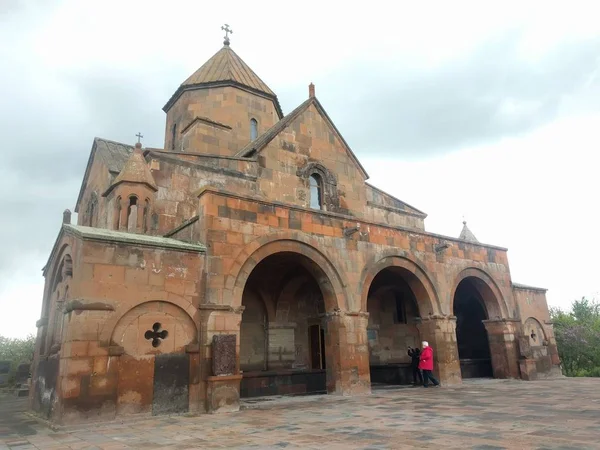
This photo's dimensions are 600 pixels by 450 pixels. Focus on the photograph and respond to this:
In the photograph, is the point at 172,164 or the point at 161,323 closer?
the point at 161,323

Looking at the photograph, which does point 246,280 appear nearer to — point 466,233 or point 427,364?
point 427,364

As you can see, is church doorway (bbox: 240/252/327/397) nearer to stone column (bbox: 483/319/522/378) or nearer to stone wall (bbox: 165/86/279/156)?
stone column (bbox: 483/319/522/378)

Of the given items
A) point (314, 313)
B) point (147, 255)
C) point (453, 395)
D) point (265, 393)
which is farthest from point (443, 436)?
point (314, 313)

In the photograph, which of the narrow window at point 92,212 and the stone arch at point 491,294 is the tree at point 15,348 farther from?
the stone arch at point 491,294

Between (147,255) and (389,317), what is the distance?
430 inches

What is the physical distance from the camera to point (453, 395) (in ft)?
33.9

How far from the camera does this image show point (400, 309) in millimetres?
17375

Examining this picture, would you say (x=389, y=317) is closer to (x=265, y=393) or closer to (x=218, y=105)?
(x=265, y=393)

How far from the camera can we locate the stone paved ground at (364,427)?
534cm

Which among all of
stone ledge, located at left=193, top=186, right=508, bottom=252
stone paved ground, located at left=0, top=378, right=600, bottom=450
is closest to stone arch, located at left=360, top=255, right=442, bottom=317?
stone ledge, located at left=193, top=186, right=508, bottom=252

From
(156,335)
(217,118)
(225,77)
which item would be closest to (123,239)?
(156,335)

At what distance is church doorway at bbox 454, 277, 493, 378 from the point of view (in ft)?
53.6

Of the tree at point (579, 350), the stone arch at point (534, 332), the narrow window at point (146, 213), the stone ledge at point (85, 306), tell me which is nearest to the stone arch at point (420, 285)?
the stone arch at point (534, 332)

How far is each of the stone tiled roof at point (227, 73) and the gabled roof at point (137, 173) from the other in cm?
727
